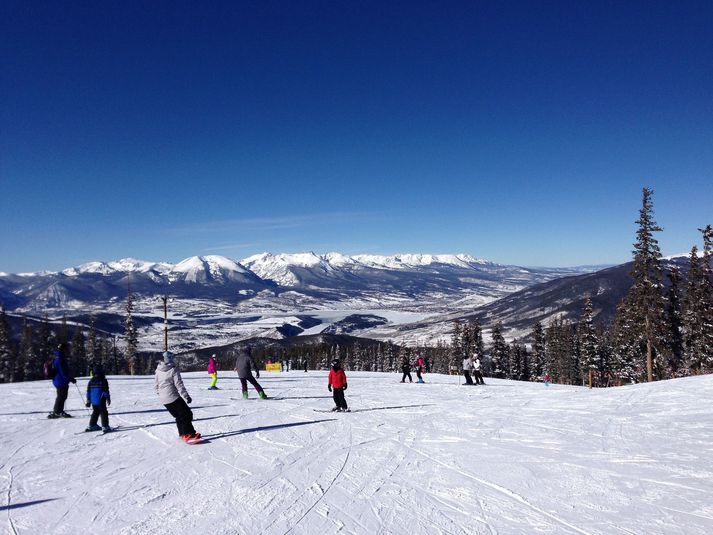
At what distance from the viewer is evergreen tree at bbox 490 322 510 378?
2350 inches

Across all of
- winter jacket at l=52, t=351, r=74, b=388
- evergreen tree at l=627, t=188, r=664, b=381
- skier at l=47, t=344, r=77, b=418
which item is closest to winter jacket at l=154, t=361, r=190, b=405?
skier at l=47, t=344, r=77, b=418

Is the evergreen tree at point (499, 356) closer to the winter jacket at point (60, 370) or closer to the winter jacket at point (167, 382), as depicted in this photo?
the winter jacket at point (60, 370)

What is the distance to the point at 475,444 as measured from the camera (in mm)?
9656

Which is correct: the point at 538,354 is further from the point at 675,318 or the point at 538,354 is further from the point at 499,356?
the point at 675,318

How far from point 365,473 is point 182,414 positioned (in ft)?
14.7

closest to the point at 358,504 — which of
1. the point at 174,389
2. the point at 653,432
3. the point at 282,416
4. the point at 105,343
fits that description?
the point at 174,389

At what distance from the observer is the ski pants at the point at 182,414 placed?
365 inches

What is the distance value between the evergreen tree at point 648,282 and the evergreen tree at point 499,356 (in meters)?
25.8

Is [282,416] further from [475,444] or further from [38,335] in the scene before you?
[38,335]

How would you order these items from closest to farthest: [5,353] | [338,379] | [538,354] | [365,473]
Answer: [365,473] → [338,379] → [5,353] → [538,354]

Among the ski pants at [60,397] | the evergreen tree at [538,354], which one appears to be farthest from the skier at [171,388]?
the evergreen tree at [538,354]

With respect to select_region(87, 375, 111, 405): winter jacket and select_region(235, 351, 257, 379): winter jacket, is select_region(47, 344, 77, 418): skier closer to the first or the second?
select_region(87, 375, 111, 405): winter jacket

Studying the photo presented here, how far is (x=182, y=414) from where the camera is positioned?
30.8 feet

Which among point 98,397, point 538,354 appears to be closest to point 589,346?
point 538,354
